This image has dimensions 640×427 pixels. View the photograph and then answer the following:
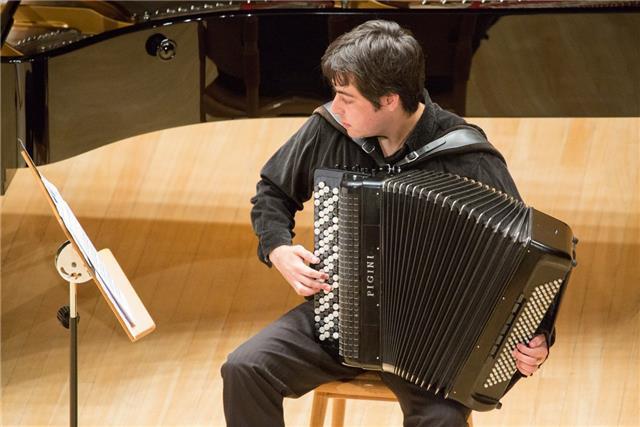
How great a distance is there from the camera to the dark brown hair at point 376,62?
9.54 ft

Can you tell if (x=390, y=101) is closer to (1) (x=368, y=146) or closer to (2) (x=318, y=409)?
(1) (x=368, y=146)

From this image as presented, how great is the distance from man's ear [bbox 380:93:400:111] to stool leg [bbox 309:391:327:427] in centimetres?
72

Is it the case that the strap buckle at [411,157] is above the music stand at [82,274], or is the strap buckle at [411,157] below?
above

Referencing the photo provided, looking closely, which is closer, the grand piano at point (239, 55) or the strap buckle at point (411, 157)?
the strap buckle at point (411, 157)

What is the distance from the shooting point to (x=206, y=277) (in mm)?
4324

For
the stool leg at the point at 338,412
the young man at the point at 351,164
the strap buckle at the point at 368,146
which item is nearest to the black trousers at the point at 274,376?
the young man at the point at 351,164

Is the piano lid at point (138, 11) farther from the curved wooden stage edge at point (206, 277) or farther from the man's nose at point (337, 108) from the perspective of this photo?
the man's nose at point (337, 108)

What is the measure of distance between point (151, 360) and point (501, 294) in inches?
62.0

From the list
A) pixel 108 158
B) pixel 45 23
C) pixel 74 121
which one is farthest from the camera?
pixel 108 158

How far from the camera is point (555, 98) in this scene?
3979 mm

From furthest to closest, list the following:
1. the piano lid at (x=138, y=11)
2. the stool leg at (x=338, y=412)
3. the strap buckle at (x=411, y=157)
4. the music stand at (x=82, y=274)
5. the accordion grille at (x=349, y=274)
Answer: the piano lid at (x=138, y=11) → the stool leg at (x=338, y=412) → the strap buckle at (x=411, y=157) → the accordion grille at (x=349, y=274) → the music stand at (x=82, y=274)

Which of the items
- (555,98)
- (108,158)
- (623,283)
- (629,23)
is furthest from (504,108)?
(108,158)

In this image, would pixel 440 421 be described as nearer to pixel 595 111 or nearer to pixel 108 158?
pixel 595 111

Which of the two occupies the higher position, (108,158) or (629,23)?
(629,23)
